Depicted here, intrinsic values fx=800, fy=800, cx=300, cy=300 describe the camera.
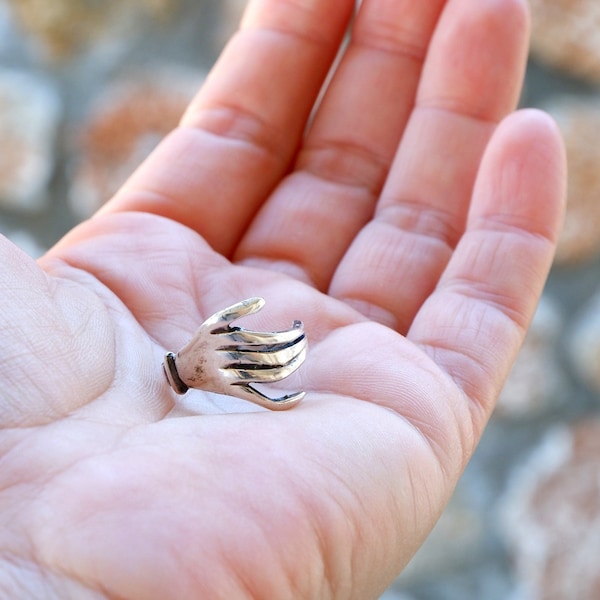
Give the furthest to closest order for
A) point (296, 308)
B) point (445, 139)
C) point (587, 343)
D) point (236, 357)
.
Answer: point (587, 343) < point (445, 139) < point (296, 308) < point (236, 357)

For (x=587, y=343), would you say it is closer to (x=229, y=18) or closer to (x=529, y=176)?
(x=529, y=176)

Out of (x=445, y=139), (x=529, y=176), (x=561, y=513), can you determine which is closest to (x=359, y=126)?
(x=445, y=139)

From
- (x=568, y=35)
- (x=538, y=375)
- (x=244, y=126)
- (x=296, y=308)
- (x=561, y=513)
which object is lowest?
(x=561, y=513)

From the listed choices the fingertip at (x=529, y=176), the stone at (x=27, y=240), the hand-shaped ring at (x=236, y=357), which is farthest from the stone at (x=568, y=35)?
the stone at (x=27, y=240)

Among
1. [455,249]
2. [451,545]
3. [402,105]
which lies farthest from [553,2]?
[451,545]

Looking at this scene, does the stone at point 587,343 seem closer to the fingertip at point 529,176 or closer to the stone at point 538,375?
the stone at point 538,375

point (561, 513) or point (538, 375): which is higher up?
point (538, 375)
